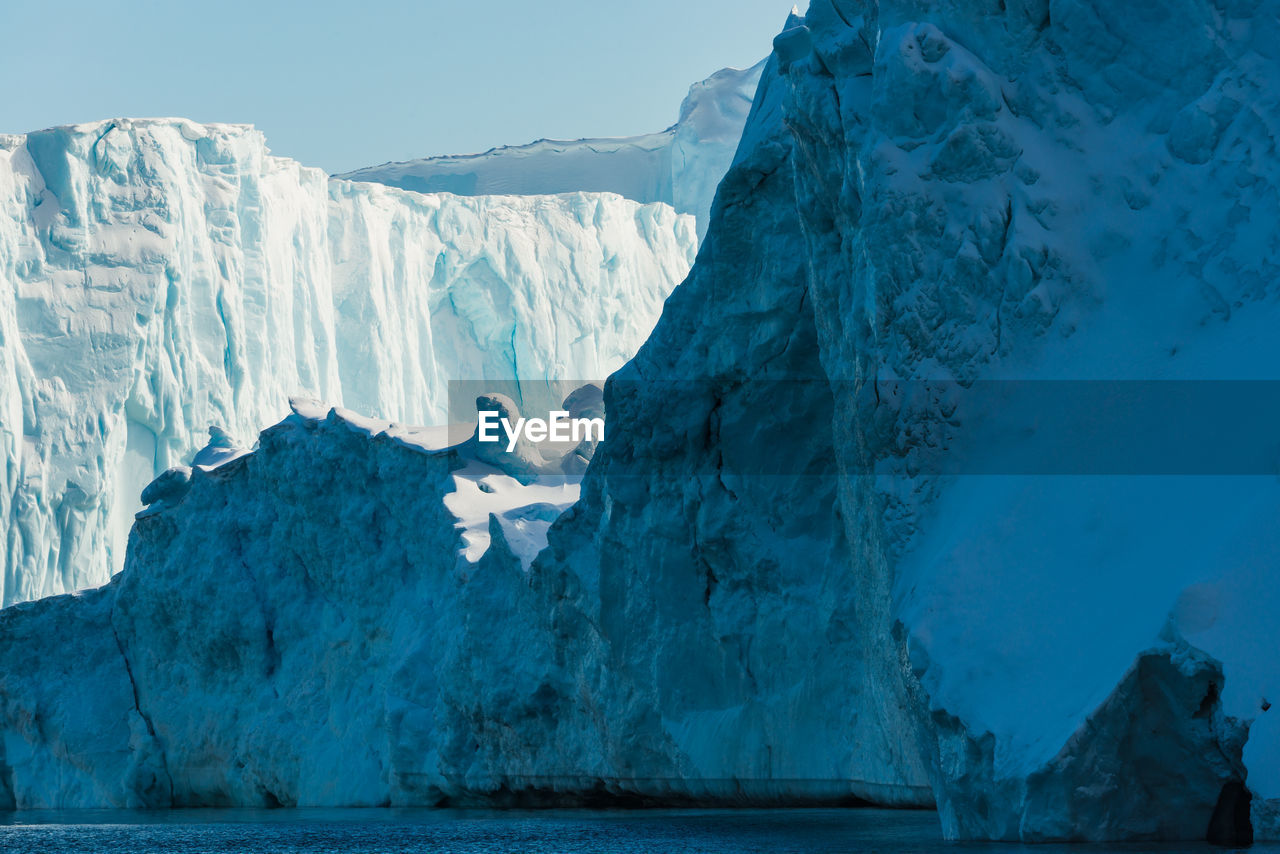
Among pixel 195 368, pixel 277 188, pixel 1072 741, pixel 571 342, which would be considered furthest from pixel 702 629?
pixel 571 342

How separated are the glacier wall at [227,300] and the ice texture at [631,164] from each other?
85.0 inches

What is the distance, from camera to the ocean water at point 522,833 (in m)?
7.87

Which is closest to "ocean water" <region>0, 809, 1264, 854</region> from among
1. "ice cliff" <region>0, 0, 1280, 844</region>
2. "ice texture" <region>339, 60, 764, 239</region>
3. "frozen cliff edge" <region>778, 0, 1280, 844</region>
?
"ice cliff" <region>0, 0, 1280, 844</region>

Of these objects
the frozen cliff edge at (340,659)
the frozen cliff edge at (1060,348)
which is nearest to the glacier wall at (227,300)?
the frozen cliff edge at (340,659)

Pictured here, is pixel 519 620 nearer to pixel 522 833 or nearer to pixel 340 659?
pixel 340 659

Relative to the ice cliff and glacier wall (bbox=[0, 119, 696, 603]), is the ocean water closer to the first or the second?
the ice cliff

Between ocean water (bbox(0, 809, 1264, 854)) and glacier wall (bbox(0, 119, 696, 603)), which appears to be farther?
glacier wall (bbox(0, 119, 696, 603))

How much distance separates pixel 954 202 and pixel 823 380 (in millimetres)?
3320

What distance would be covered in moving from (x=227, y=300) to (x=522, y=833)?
19.7 meters

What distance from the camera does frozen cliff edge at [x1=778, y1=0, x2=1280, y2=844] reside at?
6234 mm

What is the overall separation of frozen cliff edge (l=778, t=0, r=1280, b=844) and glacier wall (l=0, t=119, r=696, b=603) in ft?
61.6

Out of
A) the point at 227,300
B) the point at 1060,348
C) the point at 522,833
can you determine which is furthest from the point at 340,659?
the point at 227,300

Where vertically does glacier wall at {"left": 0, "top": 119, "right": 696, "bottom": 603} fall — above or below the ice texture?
below

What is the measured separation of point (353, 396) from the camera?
3241 cm
